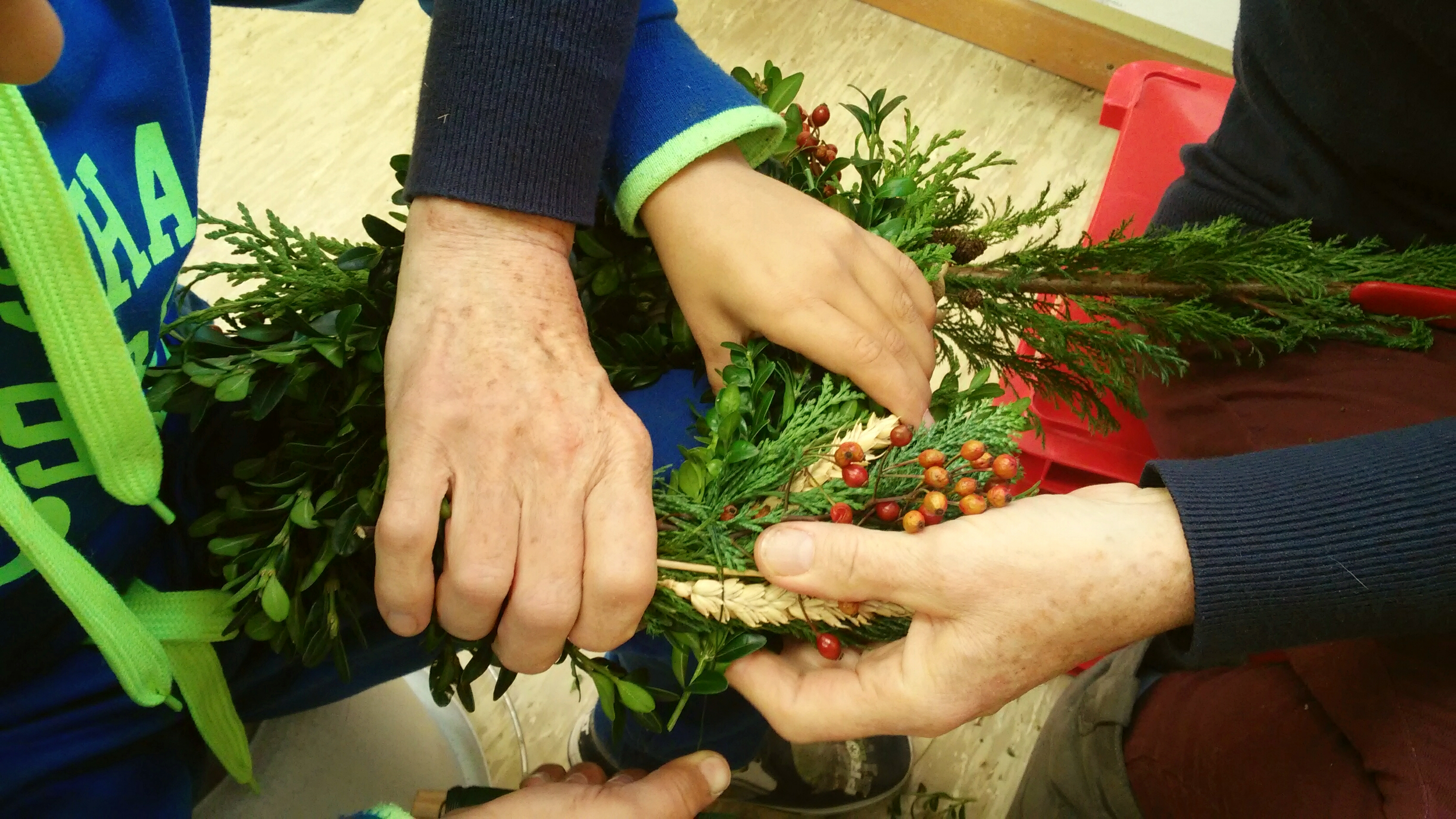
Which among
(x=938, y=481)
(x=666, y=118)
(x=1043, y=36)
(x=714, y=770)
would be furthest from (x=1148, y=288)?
(x=1043, y=36)

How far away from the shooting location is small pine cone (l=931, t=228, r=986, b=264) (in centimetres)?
104

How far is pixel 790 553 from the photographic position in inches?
28.4

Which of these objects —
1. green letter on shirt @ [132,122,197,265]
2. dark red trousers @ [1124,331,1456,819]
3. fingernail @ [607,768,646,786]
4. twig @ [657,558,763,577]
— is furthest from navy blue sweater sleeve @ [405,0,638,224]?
dark red trousers @ [1124,331,1456,819]

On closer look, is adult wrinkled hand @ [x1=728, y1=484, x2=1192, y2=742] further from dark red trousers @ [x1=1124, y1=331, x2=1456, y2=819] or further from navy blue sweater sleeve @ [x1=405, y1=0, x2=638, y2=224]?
navy blue sweater sleeve @ [x1=405, y1=0, x2=638, y2=224]

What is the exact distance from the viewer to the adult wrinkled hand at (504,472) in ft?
2.26

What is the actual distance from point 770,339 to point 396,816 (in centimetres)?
54

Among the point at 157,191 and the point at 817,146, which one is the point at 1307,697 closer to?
the point at 817,146

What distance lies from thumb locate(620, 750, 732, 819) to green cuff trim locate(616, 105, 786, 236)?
55cm

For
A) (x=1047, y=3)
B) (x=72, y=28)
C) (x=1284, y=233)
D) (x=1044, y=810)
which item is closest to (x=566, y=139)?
(x=72, y=28)

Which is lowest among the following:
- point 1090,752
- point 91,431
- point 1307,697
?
point 1090,752

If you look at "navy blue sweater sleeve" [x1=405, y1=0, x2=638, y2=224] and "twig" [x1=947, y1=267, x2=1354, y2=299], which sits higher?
"navy blue sweater sleeve" [x1=405, y1=0, x2=638, y2=224]

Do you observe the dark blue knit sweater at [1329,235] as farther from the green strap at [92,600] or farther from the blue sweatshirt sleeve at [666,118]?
the green strap at [92,600]

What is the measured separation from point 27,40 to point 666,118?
1.63ft

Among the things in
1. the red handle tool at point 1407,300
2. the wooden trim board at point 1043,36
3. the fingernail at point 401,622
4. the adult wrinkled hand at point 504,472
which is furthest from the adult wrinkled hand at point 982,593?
the wooden trim board at point 1043,36
